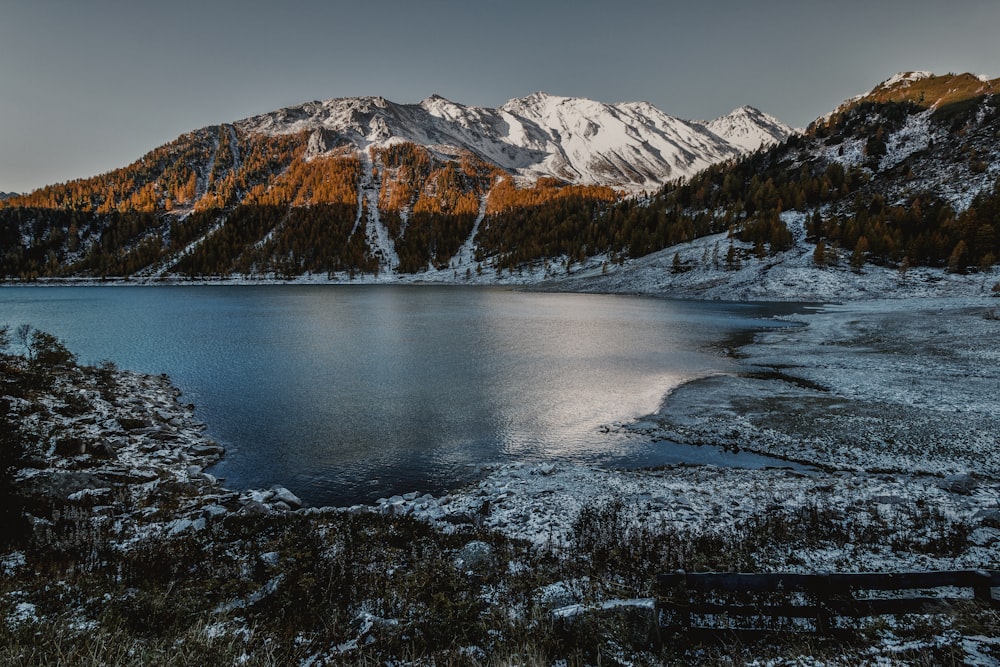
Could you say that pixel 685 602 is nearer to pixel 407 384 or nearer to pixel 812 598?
pixel 812 598

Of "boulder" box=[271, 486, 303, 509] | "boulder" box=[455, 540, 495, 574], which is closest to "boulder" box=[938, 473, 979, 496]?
"boulder" box=[455, 540, 495, 574]

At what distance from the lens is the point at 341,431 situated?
21953 mm

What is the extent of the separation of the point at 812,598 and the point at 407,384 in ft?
84.6

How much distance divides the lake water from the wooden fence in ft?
33.6

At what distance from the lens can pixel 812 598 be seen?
7.54 metres

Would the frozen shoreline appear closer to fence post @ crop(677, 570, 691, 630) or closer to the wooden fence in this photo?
the wooden fence

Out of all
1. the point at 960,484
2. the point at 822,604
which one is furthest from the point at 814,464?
the point at 822,604

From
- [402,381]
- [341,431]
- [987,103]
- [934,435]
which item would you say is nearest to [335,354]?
[402,381]

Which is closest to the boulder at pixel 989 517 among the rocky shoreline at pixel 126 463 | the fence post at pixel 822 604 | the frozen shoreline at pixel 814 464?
the frozen shoreline at pixel 814 464

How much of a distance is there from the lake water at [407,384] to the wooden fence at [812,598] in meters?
10.2

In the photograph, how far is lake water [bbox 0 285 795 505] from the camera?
18.7m

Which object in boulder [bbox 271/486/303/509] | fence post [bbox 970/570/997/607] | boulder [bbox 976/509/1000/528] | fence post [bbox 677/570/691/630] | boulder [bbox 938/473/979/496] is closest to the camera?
fence post [bbox 970/570/997/607]

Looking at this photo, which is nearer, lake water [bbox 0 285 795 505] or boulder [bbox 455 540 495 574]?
boulder [bbox 455 540 495 574]

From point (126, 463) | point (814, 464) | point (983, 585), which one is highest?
point (983, 585)
